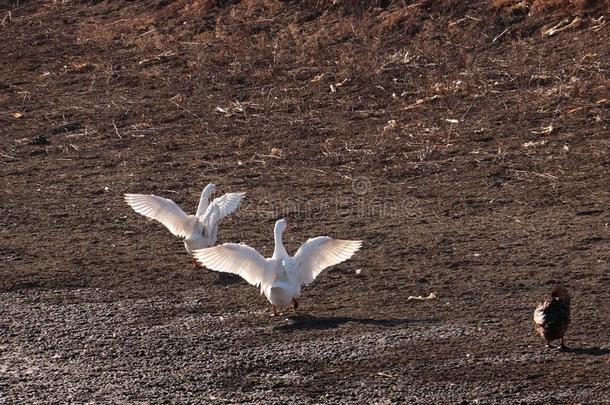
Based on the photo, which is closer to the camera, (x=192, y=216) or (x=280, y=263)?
(x=280, y=263)

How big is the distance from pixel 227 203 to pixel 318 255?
5.93 feet

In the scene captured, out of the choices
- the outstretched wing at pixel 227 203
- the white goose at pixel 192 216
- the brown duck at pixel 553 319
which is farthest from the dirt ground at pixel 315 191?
Result: the outstretched wing at pixel 227 203

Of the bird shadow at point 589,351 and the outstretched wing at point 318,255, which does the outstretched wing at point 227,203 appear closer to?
the outstretched wing at point 318,255

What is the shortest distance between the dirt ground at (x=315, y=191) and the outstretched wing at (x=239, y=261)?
30cm

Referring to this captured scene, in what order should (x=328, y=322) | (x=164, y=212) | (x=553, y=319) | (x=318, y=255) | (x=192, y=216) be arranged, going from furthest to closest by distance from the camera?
1. (x=164, y=212)
2. (x=192, y=216)
3. (x=318, y=255)
4. (x=328, y=322)
5. (x=553, y=319)

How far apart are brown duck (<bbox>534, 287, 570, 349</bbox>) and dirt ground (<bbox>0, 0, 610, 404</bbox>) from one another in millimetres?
183

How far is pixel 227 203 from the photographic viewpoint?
37.4 feet

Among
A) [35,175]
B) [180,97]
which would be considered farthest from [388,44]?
[35,175]

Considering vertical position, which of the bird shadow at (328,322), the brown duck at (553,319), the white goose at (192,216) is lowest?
the bird shadow at (328,322)

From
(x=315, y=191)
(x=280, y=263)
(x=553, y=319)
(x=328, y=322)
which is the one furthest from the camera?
(x=315, y=191)

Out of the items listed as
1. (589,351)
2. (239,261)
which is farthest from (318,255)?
(589,351)

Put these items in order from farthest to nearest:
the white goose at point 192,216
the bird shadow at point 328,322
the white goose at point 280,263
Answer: the white goose at point 192,216
the white goose at point 280,263
the bird shadow at point 328,322

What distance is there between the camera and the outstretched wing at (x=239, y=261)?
9.77m

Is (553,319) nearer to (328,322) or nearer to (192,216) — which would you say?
(328,322)
